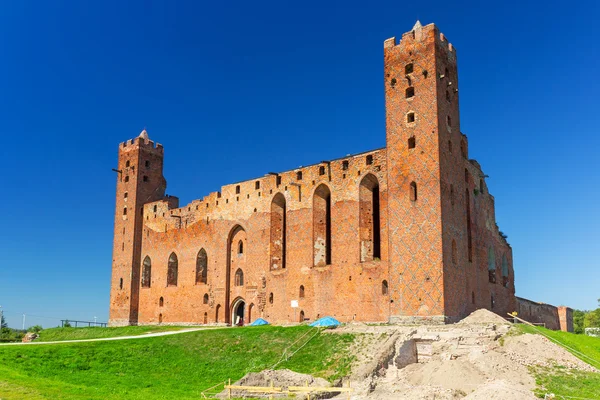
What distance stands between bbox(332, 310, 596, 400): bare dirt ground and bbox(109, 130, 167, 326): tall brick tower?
25854mm

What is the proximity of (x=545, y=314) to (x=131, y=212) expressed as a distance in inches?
1379

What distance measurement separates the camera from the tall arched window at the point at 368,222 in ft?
106

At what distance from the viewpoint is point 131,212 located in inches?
1879

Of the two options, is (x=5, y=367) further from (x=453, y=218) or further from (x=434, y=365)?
(x=453, y=218)

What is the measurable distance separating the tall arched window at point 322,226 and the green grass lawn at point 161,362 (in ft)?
22.9

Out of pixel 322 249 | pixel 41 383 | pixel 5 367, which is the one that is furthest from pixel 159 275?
pixel 41 383

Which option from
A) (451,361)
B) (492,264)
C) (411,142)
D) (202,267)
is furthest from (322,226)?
(451,361)

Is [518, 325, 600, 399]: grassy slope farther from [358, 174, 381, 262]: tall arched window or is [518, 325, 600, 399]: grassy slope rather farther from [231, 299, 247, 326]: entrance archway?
[231, 299, 247, 326]: entrance archway

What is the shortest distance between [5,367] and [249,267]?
18622mm

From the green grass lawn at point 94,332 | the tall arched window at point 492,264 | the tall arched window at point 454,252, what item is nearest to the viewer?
the tall arched window at point 454,252

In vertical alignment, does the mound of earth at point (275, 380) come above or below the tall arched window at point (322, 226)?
below

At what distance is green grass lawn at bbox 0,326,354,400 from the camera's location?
1977 centimetres

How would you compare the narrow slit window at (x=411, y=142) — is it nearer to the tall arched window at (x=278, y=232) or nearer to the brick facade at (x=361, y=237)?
the brick facade at (x=361, y=237)

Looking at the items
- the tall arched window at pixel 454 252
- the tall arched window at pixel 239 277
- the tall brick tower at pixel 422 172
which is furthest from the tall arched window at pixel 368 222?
the tall arched window at pixel 239 277
